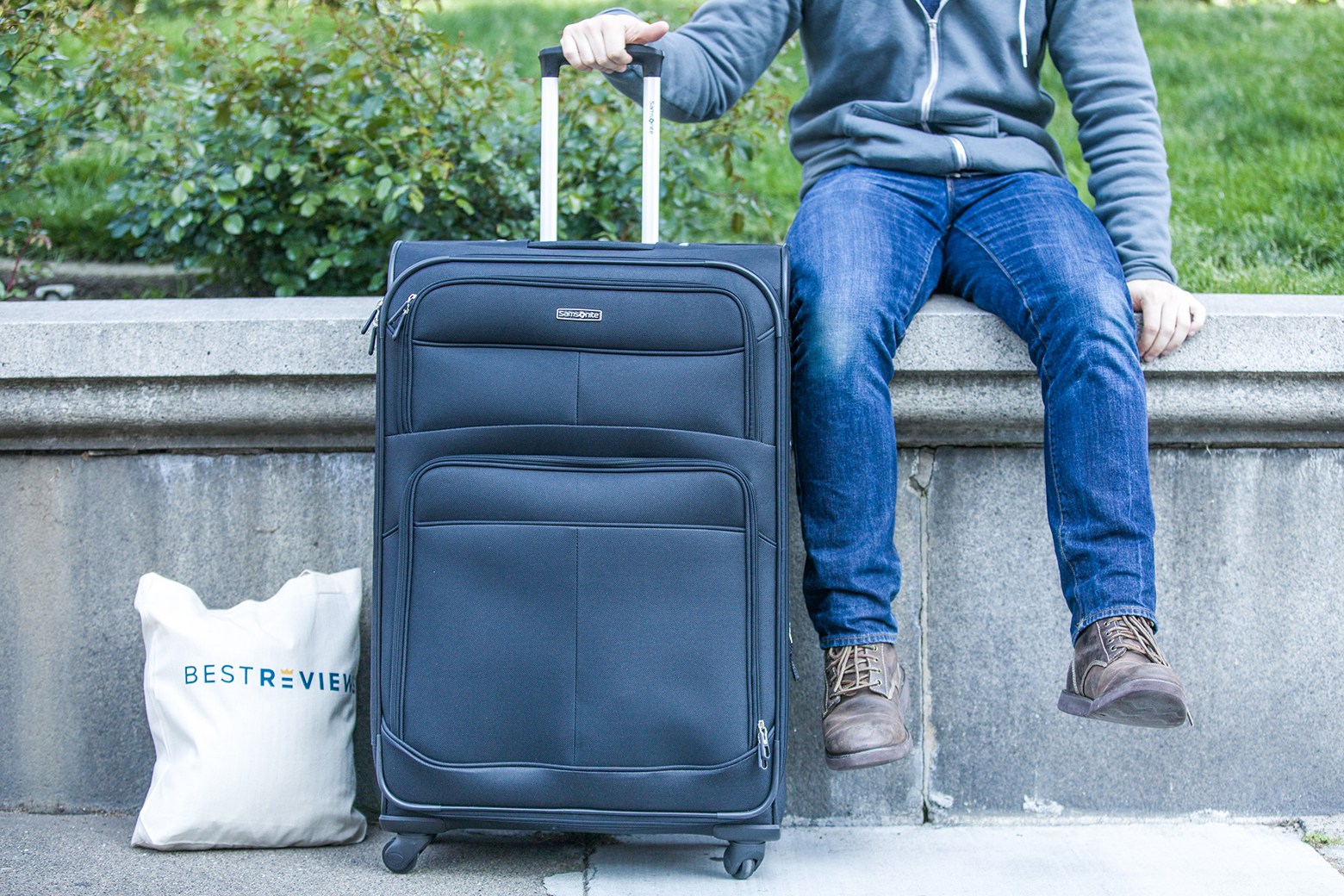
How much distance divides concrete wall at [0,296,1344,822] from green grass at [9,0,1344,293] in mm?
805

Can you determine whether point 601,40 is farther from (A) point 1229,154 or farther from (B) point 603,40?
(A) point 1229,154

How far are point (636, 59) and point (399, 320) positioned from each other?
1.85 ft

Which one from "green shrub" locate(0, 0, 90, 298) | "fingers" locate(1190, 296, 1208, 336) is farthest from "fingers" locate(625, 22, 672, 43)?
"green shrub" locate(0, 0, 90, 298)

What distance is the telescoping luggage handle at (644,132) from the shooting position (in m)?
1.82

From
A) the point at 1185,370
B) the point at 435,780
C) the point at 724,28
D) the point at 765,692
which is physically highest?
the point at 724,28

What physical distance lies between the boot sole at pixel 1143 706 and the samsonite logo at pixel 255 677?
122cm

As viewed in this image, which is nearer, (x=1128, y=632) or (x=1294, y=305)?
(x=1128, y=632)

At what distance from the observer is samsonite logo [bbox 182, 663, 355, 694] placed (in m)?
1.87

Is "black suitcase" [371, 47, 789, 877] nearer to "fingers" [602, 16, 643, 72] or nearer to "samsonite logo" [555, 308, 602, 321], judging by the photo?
"samsonite logo" [555, 308, 602, 321]

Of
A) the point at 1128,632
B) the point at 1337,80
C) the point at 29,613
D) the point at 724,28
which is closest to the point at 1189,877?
the point at 1128,632

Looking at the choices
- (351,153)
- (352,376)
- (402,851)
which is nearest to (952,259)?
(352,376)

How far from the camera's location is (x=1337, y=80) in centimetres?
410

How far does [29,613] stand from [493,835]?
0.93m

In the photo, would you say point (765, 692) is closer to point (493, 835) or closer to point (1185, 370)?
point (493, 835)
